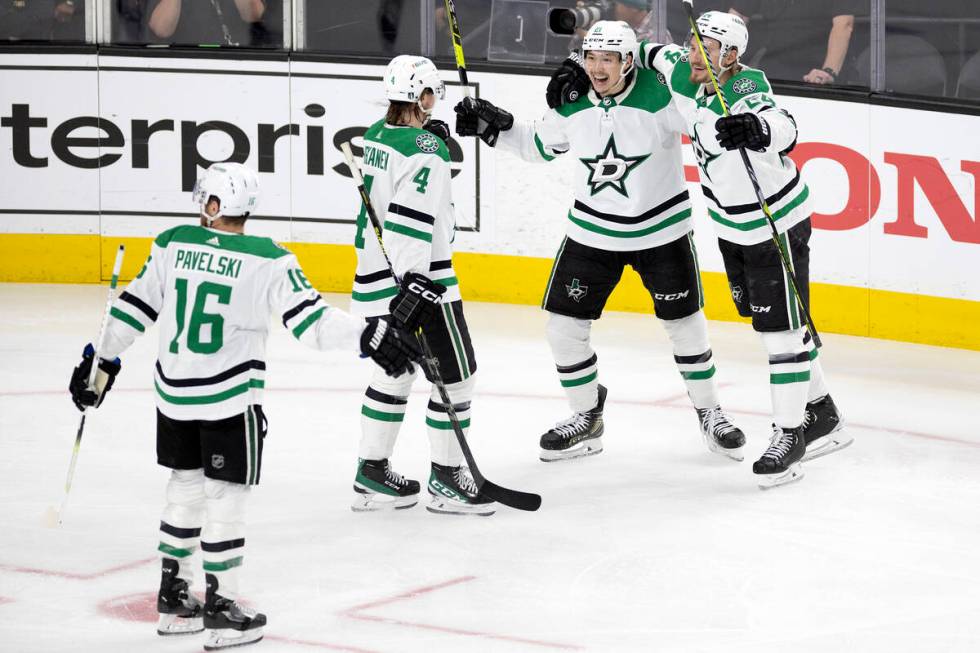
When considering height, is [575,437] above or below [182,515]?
below

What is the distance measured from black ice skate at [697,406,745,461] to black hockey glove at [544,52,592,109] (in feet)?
3.70

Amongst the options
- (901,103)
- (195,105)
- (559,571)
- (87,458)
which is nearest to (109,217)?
(195,105)

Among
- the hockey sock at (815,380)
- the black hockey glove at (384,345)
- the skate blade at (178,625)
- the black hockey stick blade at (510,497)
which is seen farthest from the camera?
the hockey sock at (815,380)

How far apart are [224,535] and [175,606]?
221 millimetres

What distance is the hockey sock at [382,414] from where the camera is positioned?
470 cm

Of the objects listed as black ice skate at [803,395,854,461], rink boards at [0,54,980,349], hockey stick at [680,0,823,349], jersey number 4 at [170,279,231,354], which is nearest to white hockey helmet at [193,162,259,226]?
jersey number 4 at [170,279,231,354]

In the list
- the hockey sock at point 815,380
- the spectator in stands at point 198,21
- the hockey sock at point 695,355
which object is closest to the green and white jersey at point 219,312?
the hockey sock at point 695,355

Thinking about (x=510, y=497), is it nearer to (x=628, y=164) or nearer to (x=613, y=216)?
(x=613, y=216)

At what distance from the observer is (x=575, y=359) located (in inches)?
212

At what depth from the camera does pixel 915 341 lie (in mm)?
7273

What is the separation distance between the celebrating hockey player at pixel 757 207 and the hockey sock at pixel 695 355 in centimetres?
22

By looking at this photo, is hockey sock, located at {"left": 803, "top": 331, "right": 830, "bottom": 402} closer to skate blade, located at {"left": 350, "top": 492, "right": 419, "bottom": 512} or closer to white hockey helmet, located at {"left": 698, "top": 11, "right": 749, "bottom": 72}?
white hockey helmet, located at {"left": 698, "top": 11, "right": 749, "bottom": 72}

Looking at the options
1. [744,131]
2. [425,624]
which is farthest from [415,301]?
[744,131]

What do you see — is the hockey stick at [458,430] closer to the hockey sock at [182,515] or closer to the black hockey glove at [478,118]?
the black hockey glove at [478,118]
